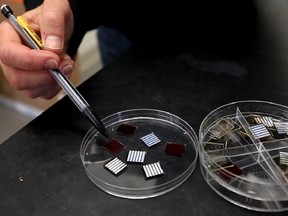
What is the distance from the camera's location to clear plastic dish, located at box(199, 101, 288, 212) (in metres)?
0.46

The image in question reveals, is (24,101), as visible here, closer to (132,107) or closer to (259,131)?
(132,107)

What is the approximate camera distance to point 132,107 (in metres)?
0.62

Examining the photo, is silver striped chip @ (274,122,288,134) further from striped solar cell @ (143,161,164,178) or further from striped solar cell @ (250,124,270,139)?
striped solar cell @ (143,161,164,178)

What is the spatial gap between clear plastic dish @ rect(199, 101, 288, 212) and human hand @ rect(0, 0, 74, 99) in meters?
0.24

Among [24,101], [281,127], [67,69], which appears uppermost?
[67,69]

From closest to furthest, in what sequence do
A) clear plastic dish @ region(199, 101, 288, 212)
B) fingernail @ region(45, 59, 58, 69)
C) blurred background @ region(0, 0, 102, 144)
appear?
clear plastic dish @ region(199, 101, 288, 212), fingernail @ region(45, 59, 58, 69), blurred background @ region(0, 0, 102, 144)

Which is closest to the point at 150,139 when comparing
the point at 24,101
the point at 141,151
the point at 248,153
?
the point at 141,151

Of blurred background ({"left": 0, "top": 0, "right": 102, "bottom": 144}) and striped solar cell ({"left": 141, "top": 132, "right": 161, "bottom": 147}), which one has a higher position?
striped solar cell ({"left": 141, "top": 132, "right": 161, "bottom": 147})

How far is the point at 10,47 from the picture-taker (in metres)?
0.59

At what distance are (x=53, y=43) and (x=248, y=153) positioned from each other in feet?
1.08

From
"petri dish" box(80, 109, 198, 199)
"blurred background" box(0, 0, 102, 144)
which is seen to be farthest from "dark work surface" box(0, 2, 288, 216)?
"blurred background" box(0, 0, 102, 144)

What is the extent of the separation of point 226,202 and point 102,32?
0.73m

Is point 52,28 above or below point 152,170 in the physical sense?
above

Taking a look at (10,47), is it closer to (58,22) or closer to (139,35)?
(58,22)
